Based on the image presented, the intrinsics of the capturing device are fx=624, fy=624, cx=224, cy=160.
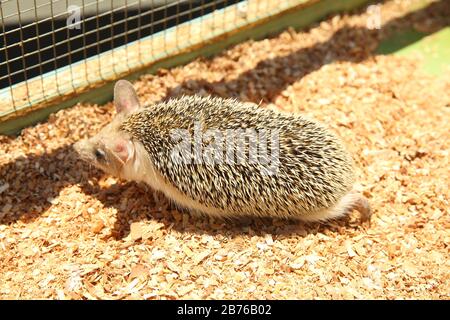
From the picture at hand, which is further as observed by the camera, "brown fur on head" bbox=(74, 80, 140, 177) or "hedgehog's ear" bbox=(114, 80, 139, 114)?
"hedgehog's ear" bbox=(114, 80, 139, 114)

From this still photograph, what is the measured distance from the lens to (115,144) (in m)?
5.75

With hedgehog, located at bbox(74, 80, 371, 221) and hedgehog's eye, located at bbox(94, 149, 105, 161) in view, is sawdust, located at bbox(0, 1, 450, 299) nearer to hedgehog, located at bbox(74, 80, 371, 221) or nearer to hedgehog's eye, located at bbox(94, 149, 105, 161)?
hedgehog, located at bbox(74, 80, 371, 221)

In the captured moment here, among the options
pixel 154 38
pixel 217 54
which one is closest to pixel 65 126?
pixel 154 38

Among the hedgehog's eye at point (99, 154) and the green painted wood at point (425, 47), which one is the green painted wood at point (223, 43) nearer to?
the green painted wood at point (425, 47)

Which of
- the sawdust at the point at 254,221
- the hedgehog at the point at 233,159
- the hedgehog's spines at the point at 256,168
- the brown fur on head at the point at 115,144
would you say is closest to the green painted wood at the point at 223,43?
the sawdust at the point at 254,221

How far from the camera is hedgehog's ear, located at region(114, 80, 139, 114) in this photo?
601cm

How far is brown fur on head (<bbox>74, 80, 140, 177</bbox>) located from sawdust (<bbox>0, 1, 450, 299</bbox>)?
0.45 meters

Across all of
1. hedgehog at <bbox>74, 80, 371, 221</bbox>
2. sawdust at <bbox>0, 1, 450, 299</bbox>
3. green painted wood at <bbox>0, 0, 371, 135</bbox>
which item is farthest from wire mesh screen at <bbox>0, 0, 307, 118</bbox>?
hedgehog at <bbox>74, 80, 371, 221</bbox>

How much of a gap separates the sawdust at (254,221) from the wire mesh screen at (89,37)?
0.99ft

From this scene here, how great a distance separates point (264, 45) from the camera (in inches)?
316

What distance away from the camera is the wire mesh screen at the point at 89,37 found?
21.2 ft

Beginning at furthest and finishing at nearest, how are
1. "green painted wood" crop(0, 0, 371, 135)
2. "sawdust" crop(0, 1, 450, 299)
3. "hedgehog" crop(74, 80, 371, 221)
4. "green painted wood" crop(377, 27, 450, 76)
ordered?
"green painted wood" crop(377, 27, 450, 76) → "green painted wood" crop(0, 0, 371, 135) → "hedgehog" crop(74, 80, 371, 221) → "sawdust" crop(0, 1, 450, 299)

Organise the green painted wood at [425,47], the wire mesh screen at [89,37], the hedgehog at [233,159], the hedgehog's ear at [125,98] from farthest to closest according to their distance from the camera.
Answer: the green painted wood at [425,47]
the wire mesh screen at [89,37]
the hedgehog's ear at [125,98]
the hedgehog at [233,159]
